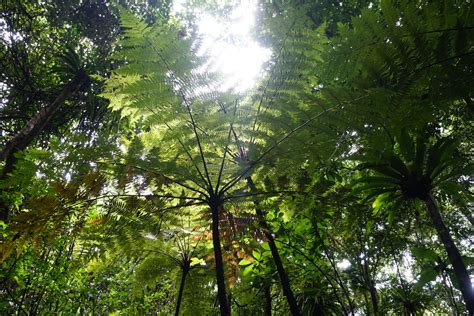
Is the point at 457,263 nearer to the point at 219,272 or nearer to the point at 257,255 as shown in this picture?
the point at 257,255

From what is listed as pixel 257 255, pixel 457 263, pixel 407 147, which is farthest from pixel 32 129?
pixel 457 263

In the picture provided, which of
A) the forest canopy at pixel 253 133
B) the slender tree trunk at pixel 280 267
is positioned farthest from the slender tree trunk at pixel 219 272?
the slender tree trunk at pixel 280 267

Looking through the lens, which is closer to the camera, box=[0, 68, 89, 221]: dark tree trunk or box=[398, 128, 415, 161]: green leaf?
box=[398, 128, 415, 161]: green leaf

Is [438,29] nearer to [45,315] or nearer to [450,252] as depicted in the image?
[450,252]

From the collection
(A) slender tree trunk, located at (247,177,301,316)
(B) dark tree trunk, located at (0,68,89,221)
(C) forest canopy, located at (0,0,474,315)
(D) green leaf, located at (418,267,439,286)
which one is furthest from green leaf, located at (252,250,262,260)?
(B) dark tree trunk, located at (0,68,89,221)

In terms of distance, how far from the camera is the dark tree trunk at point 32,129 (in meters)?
4.71

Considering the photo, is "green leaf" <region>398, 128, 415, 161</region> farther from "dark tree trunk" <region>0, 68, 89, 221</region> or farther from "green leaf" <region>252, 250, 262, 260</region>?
"dark tree trunk" <region>0, 68, 89, 221</region>

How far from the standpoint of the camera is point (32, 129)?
570cm

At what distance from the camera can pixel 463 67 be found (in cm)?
136

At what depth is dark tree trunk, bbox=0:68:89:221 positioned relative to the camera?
15.4 ft

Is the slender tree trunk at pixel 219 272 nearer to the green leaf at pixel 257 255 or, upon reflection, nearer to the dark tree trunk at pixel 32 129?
the green leaf at pixel 257 255

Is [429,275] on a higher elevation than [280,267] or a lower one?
higher

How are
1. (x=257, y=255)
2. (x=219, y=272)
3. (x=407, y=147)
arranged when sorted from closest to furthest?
(x=219, y=272) < (x=407, y=147) < (x=257, y=255)

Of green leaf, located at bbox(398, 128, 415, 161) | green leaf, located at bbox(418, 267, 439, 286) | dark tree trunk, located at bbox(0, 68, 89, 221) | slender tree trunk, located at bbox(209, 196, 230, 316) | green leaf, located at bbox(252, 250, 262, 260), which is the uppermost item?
dark tree trunk, located at bbox(0, 68, 89, 221)
